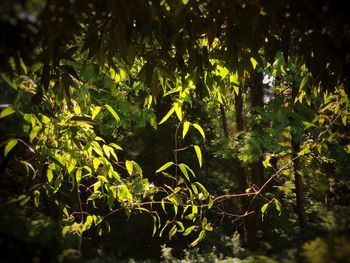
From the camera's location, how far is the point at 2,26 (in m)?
0.93

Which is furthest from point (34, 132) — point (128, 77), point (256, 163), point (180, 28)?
point (256, 163)

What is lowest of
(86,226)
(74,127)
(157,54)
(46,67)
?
(86,226)

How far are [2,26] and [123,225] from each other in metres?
14.2

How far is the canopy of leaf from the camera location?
1.07m

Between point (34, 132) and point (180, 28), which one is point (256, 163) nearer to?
point (180, 28)

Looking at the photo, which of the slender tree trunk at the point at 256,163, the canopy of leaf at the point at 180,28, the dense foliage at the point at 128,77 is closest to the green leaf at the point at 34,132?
the dense foliage at the point at 128,77

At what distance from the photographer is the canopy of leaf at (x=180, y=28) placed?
1069mm

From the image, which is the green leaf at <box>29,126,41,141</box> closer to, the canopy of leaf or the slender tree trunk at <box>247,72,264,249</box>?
the canopy of leaf

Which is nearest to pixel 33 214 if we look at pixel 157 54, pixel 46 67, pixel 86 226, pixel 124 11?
pixel 46 67

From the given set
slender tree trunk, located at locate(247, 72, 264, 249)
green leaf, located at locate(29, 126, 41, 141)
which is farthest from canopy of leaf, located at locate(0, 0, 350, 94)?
slender tree trunk, located at locate(247, 72, 264, 249)

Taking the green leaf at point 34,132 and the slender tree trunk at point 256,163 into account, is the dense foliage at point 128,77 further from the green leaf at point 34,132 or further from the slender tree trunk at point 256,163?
the slender tree trunk at point 256,163

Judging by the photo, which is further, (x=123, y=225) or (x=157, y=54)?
(x=123, y=225)

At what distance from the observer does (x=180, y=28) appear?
1938mm

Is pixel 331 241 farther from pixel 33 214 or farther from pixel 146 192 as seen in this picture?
pixel 146 192
